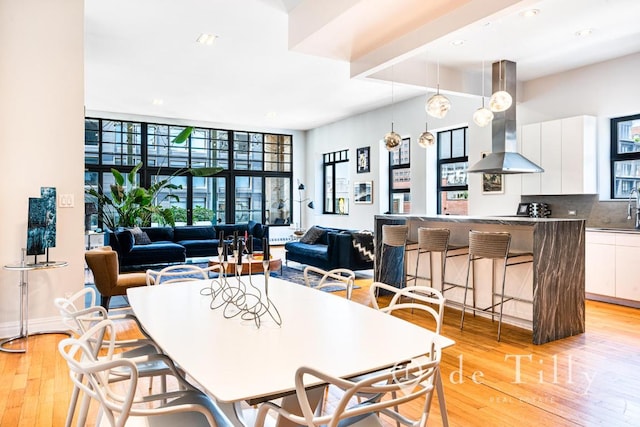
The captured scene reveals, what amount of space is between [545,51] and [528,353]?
370 cm

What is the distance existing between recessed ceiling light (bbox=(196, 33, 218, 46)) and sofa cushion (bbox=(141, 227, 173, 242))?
13.7 ft

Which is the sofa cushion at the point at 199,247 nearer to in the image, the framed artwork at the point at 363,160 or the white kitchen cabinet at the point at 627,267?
the framed artwork at the point at 363,160

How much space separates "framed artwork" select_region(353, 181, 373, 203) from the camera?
9205 mm

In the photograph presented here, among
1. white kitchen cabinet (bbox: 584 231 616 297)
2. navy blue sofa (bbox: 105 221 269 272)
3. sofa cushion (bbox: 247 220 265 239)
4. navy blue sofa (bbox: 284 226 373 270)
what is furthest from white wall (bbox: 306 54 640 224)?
navy blue sofa (bbox: 105 221 269 272)

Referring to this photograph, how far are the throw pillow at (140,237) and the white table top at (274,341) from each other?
566cm

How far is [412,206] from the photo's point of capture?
26.6ft

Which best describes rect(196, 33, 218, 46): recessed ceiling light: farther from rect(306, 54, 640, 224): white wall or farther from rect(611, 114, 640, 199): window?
rect(611, 114, 640, 199): window

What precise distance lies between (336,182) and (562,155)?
19.2ft

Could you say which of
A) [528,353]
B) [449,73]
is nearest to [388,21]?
[449,73]

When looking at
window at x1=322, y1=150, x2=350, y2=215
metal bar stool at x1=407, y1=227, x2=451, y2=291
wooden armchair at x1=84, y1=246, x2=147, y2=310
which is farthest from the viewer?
window at x1=322, y1=150, x2=350, y2=215

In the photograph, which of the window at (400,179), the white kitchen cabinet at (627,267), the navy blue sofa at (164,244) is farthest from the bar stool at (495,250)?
the window at (400,179)

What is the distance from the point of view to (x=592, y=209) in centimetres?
572

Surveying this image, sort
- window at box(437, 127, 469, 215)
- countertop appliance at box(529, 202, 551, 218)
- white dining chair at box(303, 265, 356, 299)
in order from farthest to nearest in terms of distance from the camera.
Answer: window at box(437, 127, 469, 215)
countertop appliance at box(529, 202, 551, 218)
white dining chair at box(303, 265, 356, 299)

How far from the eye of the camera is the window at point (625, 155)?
5.49 m
